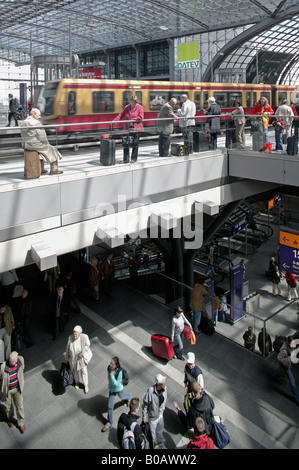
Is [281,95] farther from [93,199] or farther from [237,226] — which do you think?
[93,199]

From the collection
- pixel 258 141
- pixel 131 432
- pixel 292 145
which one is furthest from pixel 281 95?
pixel 131 432

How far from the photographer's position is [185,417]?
7.99 meters

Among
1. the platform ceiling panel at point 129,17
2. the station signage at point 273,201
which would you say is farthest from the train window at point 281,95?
the station signage at point 273,201

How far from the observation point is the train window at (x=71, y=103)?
17812mm

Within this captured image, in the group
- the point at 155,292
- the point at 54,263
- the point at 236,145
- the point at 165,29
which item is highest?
the point at 165,29

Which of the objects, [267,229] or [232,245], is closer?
[232,245]

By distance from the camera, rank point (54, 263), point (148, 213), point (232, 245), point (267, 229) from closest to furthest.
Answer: point (54, 263)
point (148, 213)
point (232, 245)
point (267, 229)

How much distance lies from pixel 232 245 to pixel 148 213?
12867 millimetres

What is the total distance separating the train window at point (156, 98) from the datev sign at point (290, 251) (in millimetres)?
12247

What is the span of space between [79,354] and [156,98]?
16717 mm

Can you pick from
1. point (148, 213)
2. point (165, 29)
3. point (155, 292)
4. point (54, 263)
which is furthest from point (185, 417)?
point (165, 29)

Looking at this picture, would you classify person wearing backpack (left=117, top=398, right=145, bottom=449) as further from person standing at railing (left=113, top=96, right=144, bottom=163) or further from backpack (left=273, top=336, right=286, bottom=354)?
person standing at railing (left=113, top=96, right=144, bottom=163)
